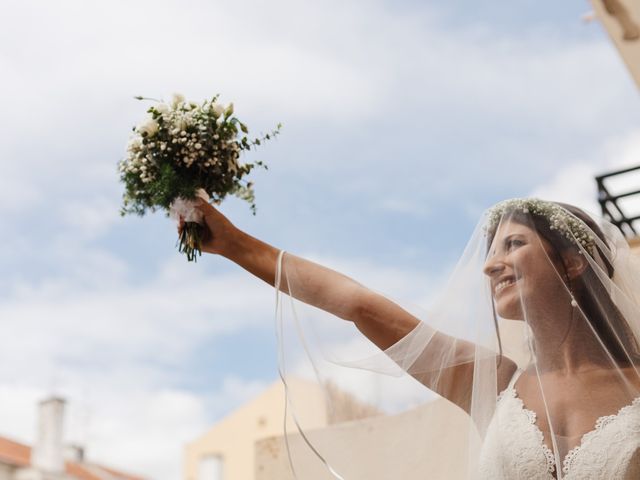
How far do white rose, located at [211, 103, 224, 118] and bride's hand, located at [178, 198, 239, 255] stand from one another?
11.9 inches

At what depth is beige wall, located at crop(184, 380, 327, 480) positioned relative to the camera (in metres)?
19.6

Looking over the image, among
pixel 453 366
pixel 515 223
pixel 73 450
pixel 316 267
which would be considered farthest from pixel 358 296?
pixel 73 450

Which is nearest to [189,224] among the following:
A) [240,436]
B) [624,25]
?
[624,25]

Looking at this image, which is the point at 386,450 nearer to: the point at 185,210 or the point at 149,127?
the point at 185,210

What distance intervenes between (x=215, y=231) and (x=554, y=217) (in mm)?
1008

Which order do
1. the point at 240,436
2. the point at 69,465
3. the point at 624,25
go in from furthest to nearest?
the point at 240,436 < the point at 69,465 < the point at 624,25

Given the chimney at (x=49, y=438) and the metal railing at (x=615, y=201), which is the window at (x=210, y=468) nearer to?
the chimney at (x=49, y=438)

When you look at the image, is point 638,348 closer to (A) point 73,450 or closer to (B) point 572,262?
(B) point 572,262

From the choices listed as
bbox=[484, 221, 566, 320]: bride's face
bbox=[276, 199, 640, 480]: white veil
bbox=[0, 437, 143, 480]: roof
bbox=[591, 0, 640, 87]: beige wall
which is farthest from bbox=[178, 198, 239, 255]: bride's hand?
bbox=[0, 437, 143, 480]: roof

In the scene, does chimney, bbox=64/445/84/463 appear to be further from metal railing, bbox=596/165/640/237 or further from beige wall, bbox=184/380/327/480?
metal railing, bbox=596/165/640/237

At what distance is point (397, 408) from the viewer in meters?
2.91

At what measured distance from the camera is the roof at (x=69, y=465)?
17.6m

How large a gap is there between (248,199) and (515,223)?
0.84 meters

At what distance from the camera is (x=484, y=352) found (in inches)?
107
